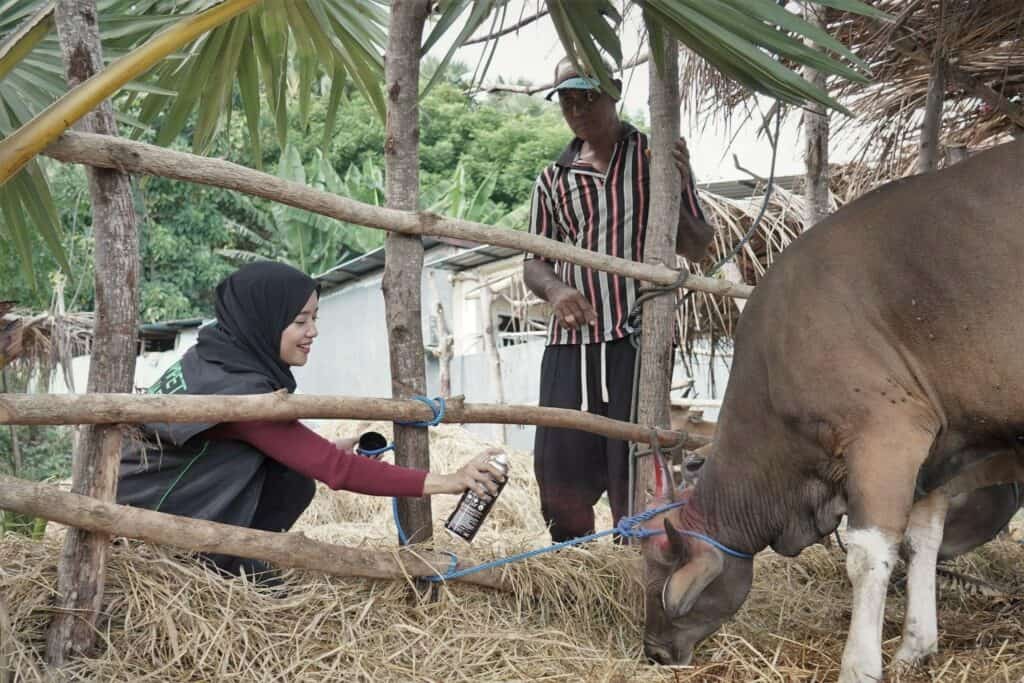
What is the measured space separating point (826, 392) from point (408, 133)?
165cm

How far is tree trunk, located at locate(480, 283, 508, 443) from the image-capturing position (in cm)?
1247

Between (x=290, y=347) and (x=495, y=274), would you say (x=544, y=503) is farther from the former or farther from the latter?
(x=495, y=274)

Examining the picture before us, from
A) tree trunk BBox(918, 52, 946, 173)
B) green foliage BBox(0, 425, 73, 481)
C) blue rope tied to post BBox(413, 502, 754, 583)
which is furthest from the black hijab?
green foliage BBox(0, 425, 73, 481)

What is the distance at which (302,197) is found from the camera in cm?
309

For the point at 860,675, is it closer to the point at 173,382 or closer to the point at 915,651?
the point at 915,651

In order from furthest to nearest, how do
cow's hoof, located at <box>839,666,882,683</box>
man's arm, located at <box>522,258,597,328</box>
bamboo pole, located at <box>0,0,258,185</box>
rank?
1. man's arm, located at <box>522,258,597,328</box>
2. cow's hoof, located at <box>839,666,882,683</box>
3. bamboo pole, located at <box>0,0,258,185</box>

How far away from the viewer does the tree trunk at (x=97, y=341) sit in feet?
9.27

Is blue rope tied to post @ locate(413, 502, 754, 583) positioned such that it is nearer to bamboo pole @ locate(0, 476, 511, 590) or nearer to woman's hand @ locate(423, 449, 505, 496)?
bamboo pole @ locate(0, 476, 511, 590)

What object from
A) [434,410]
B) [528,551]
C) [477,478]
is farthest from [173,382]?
[528,551]

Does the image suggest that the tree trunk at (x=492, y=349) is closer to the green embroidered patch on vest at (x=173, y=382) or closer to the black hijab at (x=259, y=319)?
the black hijab at (x=259, y=319)

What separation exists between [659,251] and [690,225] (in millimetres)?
419

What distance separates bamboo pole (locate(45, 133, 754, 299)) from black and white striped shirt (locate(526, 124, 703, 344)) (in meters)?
0.35

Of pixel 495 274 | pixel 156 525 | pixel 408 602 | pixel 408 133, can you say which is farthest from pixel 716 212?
pixel 495 274

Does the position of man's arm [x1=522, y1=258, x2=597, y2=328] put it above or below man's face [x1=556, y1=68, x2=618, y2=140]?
below
